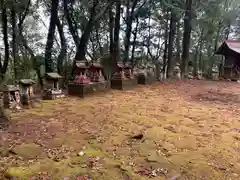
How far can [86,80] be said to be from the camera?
6.90 metres

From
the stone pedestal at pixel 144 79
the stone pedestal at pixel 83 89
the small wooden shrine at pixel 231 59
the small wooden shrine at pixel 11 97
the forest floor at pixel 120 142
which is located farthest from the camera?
the small wooden shrine at pixel 231 59

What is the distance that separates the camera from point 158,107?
600 cm

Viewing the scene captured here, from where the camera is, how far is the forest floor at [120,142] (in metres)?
2.81

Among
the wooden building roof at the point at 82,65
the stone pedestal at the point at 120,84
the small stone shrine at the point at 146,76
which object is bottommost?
the stone pedestal at the point at 120,84

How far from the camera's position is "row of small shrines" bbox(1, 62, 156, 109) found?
5.23 meters

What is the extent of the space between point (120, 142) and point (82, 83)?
3418 millimetres

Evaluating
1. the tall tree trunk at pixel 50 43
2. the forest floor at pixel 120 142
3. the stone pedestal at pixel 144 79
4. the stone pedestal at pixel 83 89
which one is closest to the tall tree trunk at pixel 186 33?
the stone pedestal at pixel 144 79

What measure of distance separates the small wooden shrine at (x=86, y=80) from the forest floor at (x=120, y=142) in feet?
2.42

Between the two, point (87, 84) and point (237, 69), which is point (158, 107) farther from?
point (237, 69)

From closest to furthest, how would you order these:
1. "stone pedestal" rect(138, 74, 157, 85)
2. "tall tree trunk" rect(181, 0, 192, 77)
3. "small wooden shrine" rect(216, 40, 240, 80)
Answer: "stone pedestal" rect(138, 74, 157, 85), "tall tree trunk" rect(181, 0, 192, 77), "small wooden shrine" rect(216, 40, 240, 80)

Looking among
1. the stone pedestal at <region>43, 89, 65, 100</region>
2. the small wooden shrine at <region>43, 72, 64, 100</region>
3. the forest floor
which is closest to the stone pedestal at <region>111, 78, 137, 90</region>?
the forest floor

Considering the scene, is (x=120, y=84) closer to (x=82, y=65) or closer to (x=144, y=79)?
(x=144, y=79)

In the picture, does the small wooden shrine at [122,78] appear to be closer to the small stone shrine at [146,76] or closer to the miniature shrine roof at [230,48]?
the small stone shrine at [146,76]

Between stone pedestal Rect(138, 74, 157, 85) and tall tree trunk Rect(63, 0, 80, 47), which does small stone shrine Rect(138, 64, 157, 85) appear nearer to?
stone pedestal Rect(138, 74, 157, 85)
